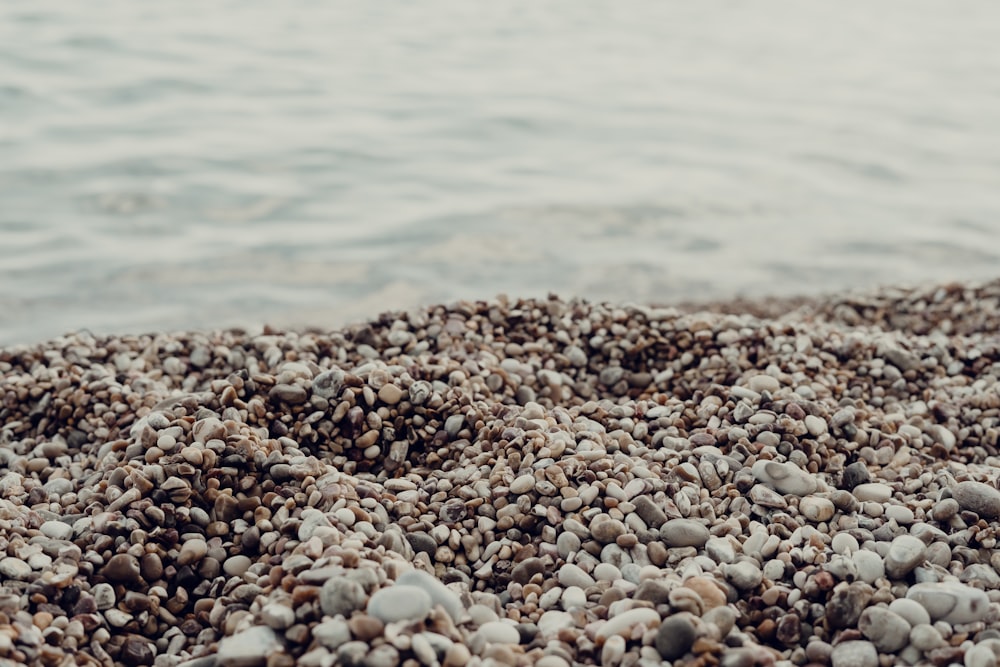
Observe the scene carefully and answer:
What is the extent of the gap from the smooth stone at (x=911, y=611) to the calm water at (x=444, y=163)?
4139mm

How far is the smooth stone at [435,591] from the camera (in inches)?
83.2

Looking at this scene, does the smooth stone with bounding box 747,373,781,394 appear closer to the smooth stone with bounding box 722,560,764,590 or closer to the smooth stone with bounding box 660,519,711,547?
the smooth stone with bounding box 660,519,711,547

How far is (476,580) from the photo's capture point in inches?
100

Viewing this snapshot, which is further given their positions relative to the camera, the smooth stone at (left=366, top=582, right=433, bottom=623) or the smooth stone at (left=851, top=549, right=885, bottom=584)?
the smooth stone at (left=851, top=549, right=885, bottom=584)

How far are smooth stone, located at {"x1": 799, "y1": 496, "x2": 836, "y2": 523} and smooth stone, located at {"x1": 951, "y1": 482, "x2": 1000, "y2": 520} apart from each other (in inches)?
12.5

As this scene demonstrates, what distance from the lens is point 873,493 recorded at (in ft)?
9.15

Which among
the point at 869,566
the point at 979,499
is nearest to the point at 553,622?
A: the point at 869,566

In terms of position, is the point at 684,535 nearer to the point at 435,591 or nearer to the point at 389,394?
the point at 435,591

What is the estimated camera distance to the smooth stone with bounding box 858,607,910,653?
2.16 metres

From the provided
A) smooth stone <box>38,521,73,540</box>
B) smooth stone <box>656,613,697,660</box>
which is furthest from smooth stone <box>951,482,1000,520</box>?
smooth stone <box>38,521,73,540</box>

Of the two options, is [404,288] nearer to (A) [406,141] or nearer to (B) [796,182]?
(A) [406,141]

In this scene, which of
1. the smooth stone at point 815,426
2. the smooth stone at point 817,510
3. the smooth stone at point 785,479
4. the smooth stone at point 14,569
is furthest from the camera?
the smooth stone at point 815,426

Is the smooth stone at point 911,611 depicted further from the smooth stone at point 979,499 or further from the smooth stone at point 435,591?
the smooth stone at point 435,591

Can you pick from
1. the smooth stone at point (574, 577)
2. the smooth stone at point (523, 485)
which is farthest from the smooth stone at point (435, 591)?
the smooth stone at point (523, 485)
